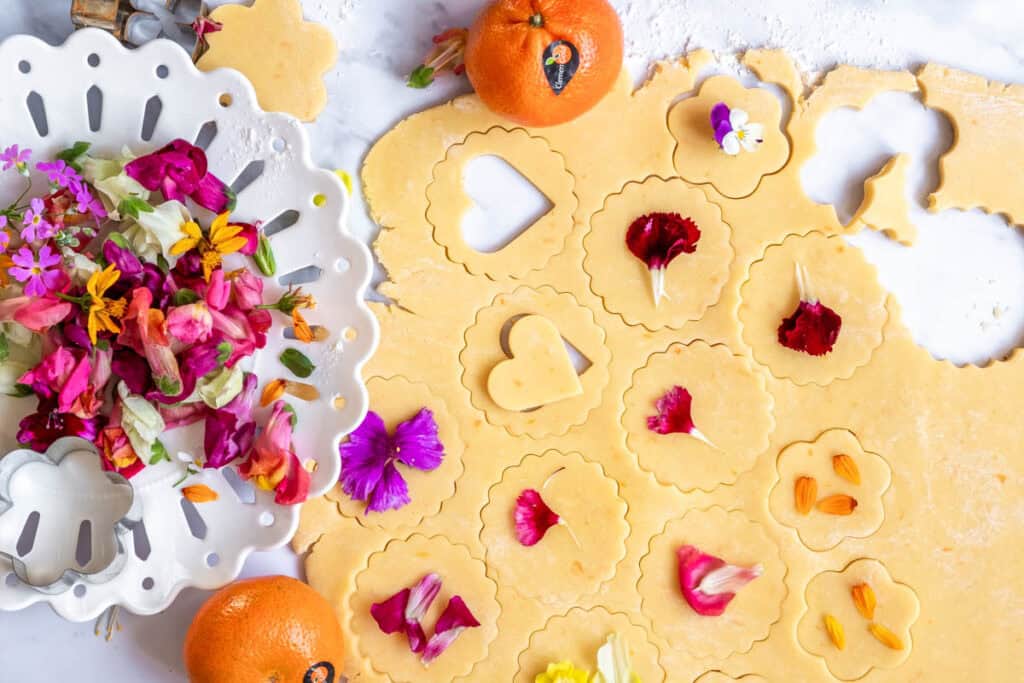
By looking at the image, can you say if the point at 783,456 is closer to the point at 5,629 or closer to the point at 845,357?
the point at 845,357

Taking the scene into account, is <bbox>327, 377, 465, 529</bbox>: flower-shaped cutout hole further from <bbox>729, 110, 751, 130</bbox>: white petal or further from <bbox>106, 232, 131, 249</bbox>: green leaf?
<bbox>729, 110, 751, 130</bbox>: white petal

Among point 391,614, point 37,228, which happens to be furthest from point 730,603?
point 37,228

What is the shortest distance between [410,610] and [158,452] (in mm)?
316

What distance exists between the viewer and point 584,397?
0.97 meters

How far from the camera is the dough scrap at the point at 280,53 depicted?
37.9 inches

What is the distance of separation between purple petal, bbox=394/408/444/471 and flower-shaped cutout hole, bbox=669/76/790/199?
40 cm

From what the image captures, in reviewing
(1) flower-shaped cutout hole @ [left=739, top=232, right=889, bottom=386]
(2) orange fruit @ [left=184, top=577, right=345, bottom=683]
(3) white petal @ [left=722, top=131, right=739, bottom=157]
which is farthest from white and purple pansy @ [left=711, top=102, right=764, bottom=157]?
(2) orange fruit @ [left=184, top=577, right=345, bottom=683]

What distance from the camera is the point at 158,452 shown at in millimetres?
854

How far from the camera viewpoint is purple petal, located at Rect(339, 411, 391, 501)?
0.95m

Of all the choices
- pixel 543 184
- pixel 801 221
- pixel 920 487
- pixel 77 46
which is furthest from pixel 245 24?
pixel 920 487

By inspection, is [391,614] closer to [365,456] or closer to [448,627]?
[448,627]

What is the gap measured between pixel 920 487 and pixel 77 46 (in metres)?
1.01

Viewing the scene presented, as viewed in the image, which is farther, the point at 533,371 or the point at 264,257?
the point at 533,371

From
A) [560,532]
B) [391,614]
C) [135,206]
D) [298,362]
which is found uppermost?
[135,206]
